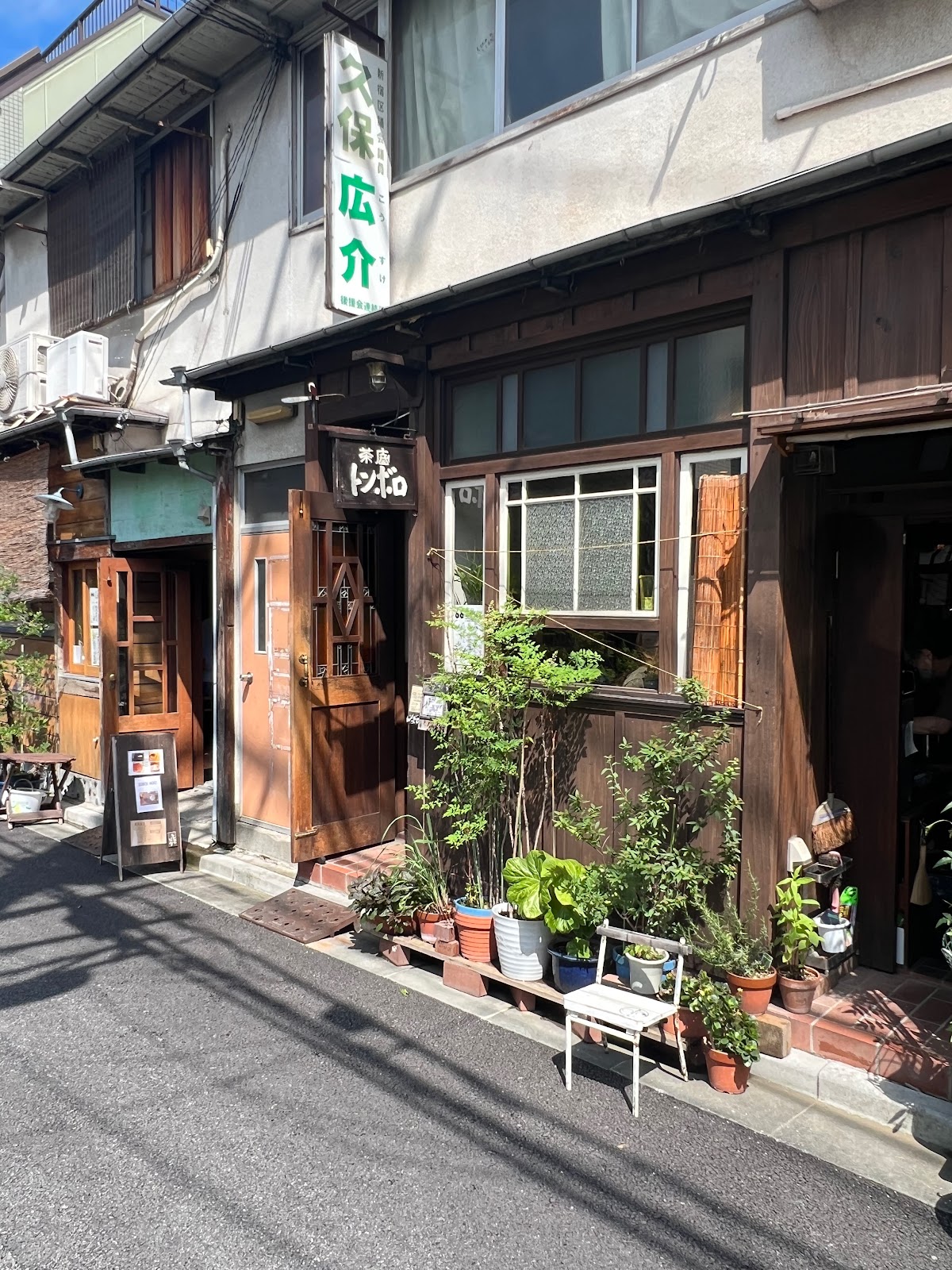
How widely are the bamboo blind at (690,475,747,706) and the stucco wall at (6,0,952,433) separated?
62.0 inches

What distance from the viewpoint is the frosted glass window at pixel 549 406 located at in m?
6.05

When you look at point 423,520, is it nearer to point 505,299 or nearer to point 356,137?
point 505,299

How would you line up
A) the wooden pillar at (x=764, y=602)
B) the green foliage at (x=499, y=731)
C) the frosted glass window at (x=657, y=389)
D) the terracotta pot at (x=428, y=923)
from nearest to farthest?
the wooden pillar at (x=764, y=602) → the frosted glass window at (x=657, y=389) → the green foliage at (x=499, y=731) → the terracotta pot at (x=428, y=923)

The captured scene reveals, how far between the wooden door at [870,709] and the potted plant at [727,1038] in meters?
1.41

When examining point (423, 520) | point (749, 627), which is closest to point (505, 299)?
point (423, 520)

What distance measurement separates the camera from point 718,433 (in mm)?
5207

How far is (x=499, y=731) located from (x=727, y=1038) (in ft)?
7.84

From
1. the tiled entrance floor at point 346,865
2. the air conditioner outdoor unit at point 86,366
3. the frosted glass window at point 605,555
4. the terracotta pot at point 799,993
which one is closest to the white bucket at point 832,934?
the terracotta pot at point 799,993

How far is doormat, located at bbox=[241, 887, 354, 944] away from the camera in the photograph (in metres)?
6.78

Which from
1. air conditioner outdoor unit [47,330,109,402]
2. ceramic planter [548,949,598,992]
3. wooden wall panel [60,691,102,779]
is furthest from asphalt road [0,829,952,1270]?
air conditioner outdoor unit [47,330,109,402]

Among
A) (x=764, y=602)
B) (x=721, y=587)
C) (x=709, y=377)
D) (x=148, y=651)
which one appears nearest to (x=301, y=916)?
(x=721, y=587)

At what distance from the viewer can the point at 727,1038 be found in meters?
4.43

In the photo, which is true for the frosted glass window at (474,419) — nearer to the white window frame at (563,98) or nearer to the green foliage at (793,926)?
the white window frame at (563,98)

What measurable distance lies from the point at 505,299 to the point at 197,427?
4729 mm
